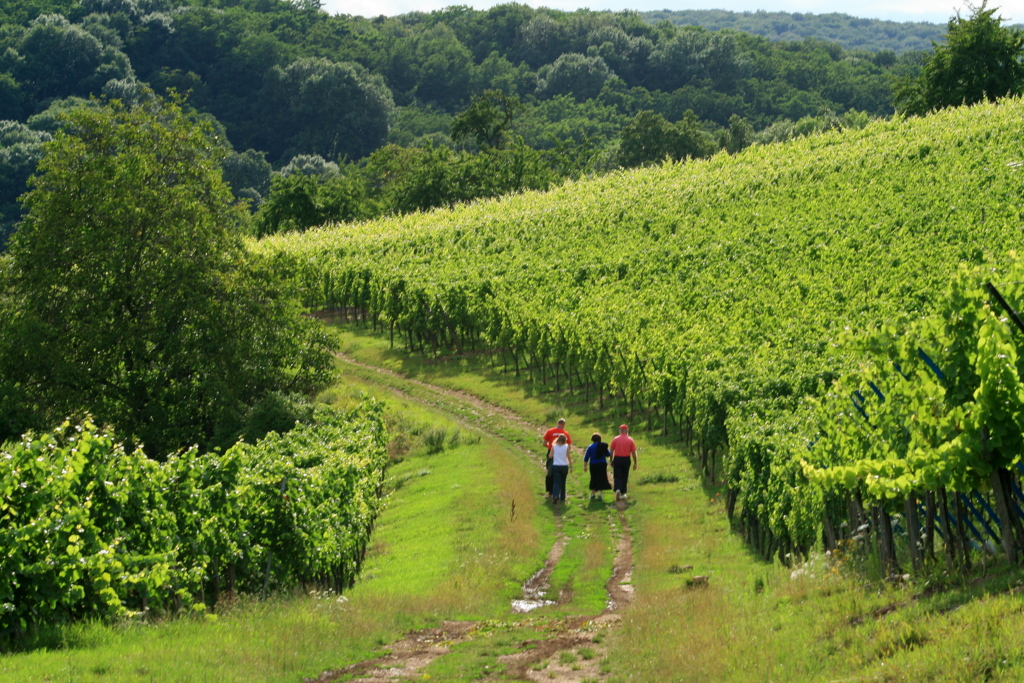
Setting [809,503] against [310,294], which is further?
[310,294]

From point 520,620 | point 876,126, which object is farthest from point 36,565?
point 876,126

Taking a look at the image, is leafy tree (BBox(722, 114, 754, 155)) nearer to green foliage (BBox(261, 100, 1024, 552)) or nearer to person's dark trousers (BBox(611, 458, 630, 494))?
green foliage (BBox(261, 100, 1024, 552))

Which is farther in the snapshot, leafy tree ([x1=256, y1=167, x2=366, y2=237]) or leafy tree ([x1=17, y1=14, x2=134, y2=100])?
leafy tree ([x1=17, y1=14, x2=134, y2=100])

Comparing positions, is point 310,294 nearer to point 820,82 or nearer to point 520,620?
point 520,620

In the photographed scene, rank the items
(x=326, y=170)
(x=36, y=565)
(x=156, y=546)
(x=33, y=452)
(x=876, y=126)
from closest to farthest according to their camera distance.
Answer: (x=36, y=565) → (x=33, y=452) → (x=156, y=546) → (x=876, y=126) → (x=326, y=170)

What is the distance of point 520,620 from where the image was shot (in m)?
17.3

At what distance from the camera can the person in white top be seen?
2584 cm

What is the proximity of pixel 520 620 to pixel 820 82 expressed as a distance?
176m

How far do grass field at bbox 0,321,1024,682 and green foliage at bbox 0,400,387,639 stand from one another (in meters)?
0.70

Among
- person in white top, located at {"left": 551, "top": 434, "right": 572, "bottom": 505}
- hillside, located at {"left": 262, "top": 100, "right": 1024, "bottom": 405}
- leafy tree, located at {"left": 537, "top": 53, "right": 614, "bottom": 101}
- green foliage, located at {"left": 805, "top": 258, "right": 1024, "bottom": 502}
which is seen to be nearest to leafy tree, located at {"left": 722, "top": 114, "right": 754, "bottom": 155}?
hillside, located at {"left": 262, "top": 100, "right": 1024, "bottom": 405}

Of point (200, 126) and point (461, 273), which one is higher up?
point (200, 126)

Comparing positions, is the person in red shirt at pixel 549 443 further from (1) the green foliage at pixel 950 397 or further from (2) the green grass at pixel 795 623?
(1) the green foliage at pixel 950 397

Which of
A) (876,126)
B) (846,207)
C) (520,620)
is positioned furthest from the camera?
(876,126)

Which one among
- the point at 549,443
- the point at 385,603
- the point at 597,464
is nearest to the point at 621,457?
the point at 597,464
